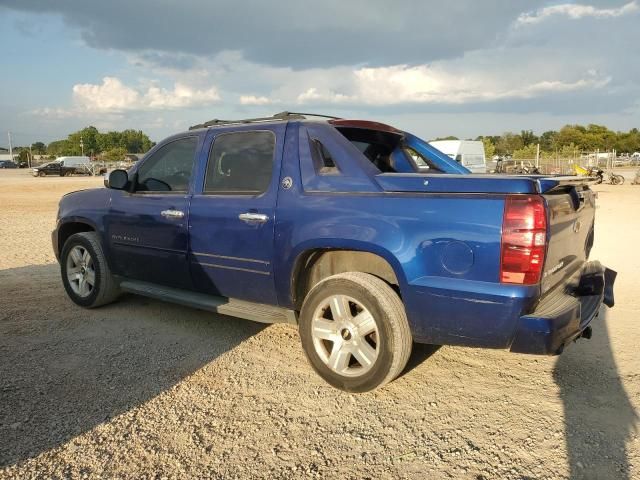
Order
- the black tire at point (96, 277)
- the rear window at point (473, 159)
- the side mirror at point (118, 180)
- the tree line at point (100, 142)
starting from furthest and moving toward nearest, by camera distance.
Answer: the tree line at point (100, 142), the rear window at point (473, 159), the black tire at point (96, 277), the side mirror at point (118, 180)

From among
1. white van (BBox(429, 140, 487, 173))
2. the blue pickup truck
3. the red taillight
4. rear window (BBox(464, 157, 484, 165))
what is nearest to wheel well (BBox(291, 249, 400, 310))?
the blue pickup truck

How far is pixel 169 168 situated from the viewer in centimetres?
477

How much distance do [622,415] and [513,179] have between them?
159cm

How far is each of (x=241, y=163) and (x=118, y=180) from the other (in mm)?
1408

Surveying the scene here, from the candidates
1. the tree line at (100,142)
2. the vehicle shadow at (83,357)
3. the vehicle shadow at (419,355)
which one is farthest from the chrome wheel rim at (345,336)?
the tree line at (100,142)

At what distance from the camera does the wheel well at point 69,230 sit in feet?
18.5

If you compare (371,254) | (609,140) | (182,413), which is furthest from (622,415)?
(609,140)

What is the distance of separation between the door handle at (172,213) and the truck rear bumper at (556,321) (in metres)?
2.78

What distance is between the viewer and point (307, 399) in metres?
3.44

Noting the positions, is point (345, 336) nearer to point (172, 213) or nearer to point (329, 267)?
point (329, 267)

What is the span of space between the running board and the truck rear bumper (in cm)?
165

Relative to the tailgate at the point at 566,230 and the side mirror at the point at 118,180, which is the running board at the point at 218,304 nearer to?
the side mirror at the point at 118,180

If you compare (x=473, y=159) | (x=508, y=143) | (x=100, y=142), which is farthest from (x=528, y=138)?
(x=100, y=142)

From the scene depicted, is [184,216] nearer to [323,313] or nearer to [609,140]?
[323,313]
